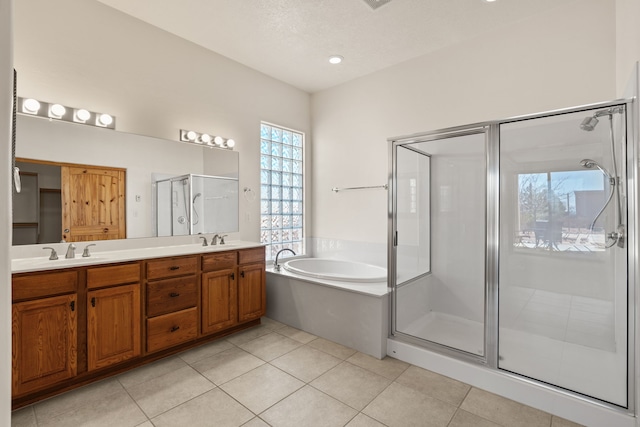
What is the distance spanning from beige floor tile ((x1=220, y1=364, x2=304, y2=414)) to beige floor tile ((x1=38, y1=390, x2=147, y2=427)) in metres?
0.55

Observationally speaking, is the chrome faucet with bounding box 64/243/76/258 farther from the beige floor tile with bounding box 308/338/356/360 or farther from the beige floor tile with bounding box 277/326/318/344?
the beige floor tile with bounding box 308/338/356/360

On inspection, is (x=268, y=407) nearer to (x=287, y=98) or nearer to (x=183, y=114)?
(x=183, y=114)

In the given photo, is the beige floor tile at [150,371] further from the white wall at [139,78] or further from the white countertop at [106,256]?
the white wall at [139,78]

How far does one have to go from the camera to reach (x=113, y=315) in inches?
88.0

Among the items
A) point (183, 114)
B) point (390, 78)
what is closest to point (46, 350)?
point (183, 114)

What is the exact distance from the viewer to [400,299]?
Result: 9.10 feet

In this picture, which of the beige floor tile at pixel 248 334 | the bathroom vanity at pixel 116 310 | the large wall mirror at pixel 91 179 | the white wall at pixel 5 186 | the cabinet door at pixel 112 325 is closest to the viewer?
the white wall at pixel 5 186

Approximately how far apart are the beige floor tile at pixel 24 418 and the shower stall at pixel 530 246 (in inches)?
99.7

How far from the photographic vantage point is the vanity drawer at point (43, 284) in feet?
6.06

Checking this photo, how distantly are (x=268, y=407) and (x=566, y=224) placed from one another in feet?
7.75

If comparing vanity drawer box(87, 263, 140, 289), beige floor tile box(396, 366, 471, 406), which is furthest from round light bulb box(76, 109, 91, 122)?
beige floor tile box(396, 366, 471, 406)

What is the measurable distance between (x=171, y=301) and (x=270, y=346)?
37.7 inches

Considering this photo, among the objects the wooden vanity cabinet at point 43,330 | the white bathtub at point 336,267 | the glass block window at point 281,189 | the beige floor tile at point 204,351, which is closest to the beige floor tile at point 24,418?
the wooden vanity cabinet at point 43,330

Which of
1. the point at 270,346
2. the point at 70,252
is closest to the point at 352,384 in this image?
the point at 270,346
